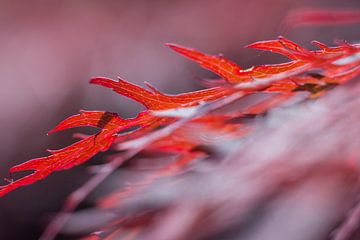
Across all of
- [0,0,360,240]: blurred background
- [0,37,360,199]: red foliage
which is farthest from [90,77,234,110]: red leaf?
[0,0,360,240]: blurred background

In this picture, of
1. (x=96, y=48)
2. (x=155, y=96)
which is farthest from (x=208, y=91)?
(x=96, y=48)

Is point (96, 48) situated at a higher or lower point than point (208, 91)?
higher

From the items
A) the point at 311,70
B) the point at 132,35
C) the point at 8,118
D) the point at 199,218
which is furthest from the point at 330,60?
the point at 132,35

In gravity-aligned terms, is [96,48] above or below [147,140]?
above

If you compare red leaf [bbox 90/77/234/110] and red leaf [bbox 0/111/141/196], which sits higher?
red leaf [bbox 90/77/234/110]

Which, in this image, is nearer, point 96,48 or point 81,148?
point 81,148

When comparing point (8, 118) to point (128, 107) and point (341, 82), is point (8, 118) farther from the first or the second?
point (341, 82)

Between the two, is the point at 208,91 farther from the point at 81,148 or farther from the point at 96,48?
the point at 96,48

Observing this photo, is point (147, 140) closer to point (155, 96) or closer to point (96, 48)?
point (155, 96)

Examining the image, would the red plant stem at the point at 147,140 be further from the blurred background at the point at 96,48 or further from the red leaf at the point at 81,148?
the blurred background at the point at 96,48

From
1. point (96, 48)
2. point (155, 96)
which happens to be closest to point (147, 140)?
point (155, 96)

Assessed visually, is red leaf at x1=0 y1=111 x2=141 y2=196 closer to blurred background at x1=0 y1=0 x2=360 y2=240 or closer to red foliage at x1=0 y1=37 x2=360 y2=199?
red foliage at x1=0 y1=37 x2=360 y2=199
